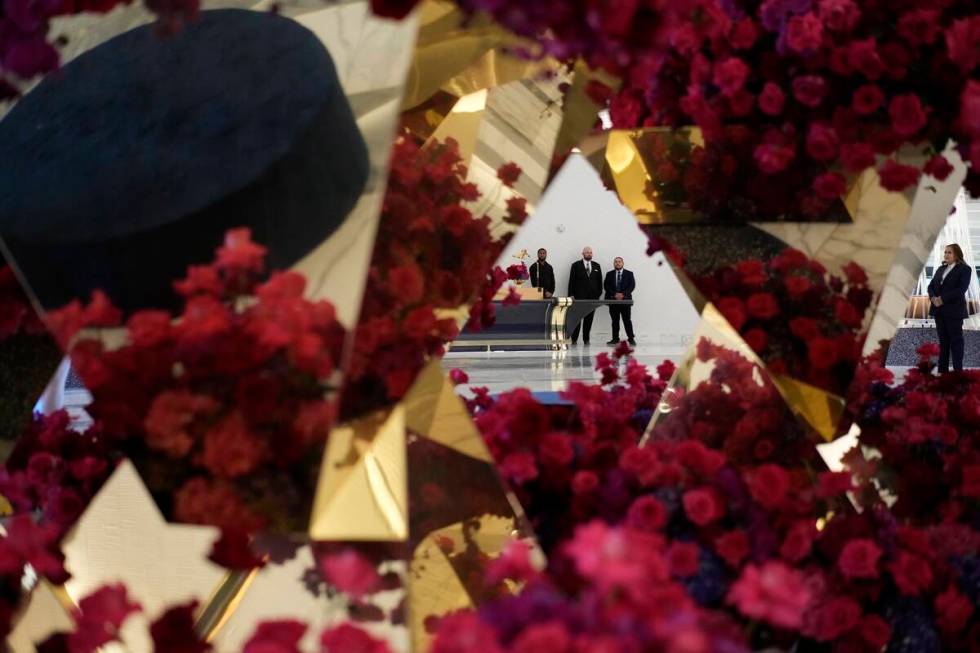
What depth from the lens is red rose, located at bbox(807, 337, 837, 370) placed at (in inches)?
63.7

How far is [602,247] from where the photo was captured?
956 centimetres

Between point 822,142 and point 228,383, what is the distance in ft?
3.43

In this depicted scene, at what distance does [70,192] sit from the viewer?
111cm

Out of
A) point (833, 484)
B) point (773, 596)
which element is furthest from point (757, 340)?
point (773, 596)

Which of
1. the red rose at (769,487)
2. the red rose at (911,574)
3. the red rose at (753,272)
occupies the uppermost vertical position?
the red rose at (753,272)

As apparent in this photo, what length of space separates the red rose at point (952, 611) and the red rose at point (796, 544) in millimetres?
212

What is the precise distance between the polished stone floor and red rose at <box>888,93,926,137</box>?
3.42 m

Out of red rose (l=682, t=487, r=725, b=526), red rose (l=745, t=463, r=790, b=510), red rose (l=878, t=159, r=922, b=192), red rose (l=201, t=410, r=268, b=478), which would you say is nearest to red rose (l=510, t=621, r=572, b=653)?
red rose (l=201, t=410, r=268, b=478)

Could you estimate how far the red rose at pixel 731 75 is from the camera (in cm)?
162

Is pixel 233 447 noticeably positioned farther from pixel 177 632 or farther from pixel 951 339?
pixel 951 339

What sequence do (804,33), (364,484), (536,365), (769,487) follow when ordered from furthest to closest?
(536,365) < (804,33) < (769,487) < (364,484)

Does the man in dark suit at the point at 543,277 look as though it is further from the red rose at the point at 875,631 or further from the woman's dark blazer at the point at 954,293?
the red rose at the point at 875,631

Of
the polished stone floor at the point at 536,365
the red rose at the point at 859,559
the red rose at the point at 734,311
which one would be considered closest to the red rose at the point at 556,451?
the red rose at the point at 734,311

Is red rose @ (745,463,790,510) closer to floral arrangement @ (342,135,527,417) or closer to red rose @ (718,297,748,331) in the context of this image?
red rose @ (718,297,748,331)
